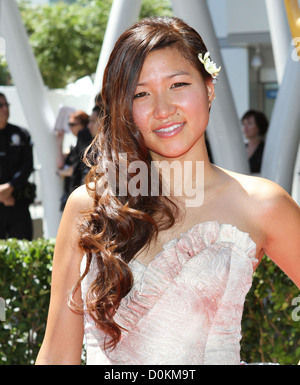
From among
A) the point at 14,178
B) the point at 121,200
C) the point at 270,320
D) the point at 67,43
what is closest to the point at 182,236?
the point at 121,200

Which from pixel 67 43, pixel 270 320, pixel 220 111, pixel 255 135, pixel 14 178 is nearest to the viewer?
pixel 270 320

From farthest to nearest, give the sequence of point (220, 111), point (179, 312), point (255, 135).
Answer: point (255, 135), point (220, 111), point (179, 312)

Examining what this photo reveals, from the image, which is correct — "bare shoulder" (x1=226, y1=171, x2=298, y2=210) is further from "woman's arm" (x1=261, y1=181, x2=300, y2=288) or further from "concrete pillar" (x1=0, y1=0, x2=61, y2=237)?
"concrete pillar" (x1=0, y1=0, x2=61, y2=237)

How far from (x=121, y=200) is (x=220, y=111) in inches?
128

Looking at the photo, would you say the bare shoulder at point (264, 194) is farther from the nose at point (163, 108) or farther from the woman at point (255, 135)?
the woman at point (255, 135)

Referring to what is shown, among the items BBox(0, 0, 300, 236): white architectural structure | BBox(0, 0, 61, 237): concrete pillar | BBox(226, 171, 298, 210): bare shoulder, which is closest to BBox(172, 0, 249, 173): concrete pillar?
BBox(0, 0, 300, 236): white architectural structure

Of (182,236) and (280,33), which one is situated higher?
(182,236)

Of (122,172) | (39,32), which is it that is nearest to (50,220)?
(122,172)

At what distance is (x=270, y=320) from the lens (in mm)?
3795

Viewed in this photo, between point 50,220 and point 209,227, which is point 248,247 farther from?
point 50,220

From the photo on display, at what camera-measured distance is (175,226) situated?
2.10 m

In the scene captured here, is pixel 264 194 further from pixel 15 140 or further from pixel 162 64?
pixel 15 140

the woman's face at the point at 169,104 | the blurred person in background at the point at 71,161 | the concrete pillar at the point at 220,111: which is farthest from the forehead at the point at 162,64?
the blurred person in background at the point at 71,161
